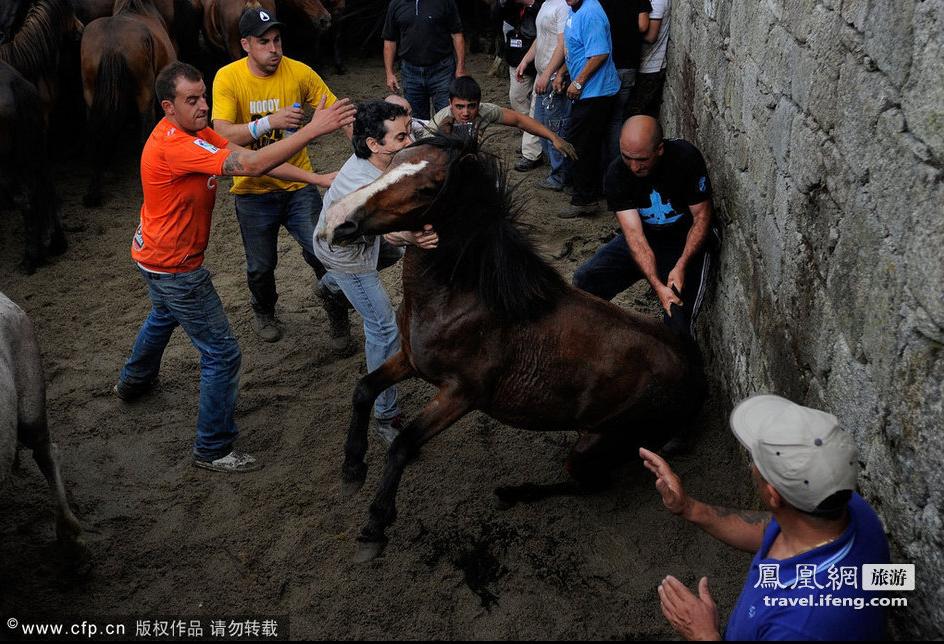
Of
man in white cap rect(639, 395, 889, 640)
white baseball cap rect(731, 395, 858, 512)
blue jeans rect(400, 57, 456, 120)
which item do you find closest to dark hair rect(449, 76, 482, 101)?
blue jeans rect(400, 57, 456, 120)

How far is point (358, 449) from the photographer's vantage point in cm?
404

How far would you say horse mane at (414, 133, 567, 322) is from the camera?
3590 millimetres

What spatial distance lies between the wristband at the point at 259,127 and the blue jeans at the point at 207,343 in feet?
2.95

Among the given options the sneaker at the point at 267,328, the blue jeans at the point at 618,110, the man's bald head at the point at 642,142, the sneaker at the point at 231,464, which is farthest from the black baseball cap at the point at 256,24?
the blue jeans at the point at 618,110

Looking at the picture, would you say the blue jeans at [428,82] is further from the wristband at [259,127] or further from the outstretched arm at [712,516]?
the outstretched arm at [712,516]

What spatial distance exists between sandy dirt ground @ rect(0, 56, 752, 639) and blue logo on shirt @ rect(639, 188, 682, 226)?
1149mm

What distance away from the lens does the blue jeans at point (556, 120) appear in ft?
26.0

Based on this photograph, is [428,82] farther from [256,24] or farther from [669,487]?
[669,487]

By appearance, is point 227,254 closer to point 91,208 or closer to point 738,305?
point 91,208

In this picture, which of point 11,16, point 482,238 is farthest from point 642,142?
point 11,16

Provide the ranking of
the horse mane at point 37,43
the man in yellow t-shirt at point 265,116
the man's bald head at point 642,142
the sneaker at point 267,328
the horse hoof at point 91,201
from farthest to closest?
the horse hoof at point 91,201
the horse mane at point 37,43
the sneaker at point 267,328
the man in yellow t-shirt at point 265,116
the man's bald head at point 642,142

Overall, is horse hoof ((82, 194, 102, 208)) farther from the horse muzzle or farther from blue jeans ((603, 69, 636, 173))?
the horse muzzle

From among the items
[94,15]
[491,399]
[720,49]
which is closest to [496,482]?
[491,399]

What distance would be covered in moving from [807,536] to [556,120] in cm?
630
